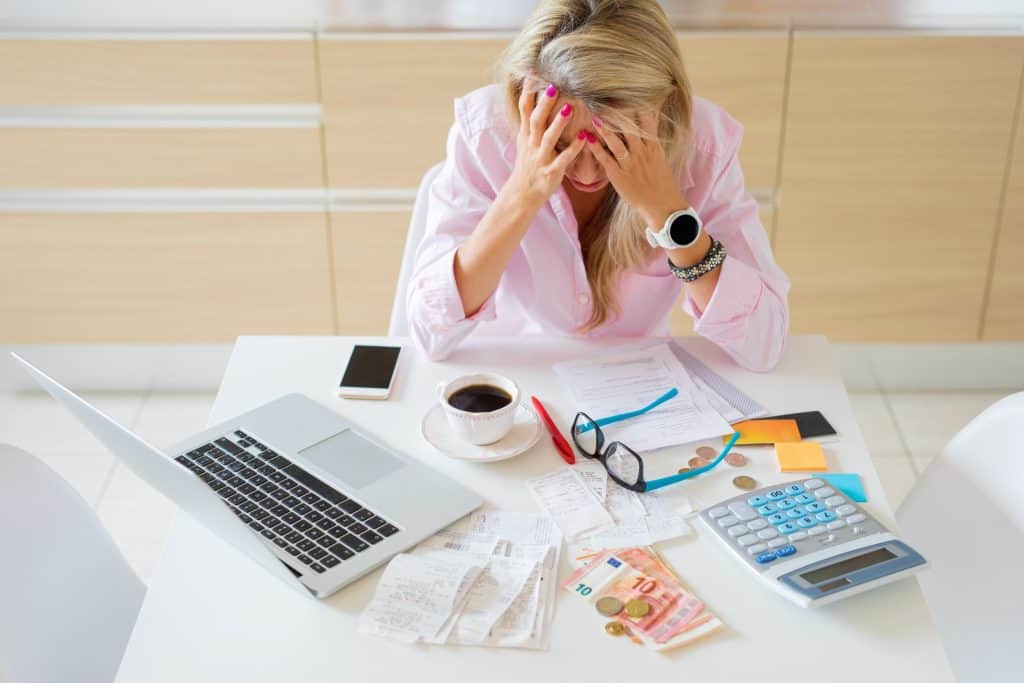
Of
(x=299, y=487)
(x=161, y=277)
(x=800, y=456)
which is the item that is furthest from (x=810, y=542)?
(x=161, y=277)

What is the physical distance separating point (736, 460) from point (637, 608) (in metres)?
0.31

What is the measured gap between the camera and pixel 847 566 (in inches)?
45.1

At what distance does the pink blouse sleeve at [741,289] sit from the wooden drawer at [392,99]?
1074 mm

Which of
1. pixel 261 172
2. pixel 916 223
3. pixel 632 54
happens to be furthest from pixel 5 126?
pixel 916 223

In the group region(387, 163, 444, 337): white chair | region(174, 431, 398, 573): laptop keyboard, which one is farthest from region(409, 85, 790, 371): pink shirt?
region(174, 431, 398, 573): laptop keyboard

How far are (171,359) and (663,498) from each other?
6.62 ft

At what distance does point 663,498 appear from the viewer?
129 centimetres

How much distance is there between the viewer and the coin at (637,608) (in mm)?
1104

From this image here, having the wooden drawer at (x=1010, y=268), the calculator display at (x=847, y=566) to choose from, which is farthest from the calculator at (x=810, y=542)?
the wooden drawer at (x=1010, y=268)

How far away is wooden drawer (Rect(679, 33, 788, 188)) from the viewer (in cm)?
259

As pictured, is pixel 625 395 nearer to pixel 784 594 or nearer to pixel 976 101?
pixel 784 594

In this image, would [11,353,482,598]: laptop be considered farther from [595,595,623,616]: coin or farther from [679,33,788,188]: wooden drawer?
[679,33,788,188]: wooden drawer

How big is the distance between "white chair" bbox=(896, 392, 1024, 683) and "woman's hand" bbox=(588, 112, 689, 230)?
1.67 feet

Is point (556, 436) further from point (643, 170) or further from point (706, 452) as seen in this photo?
point (643, 170)
